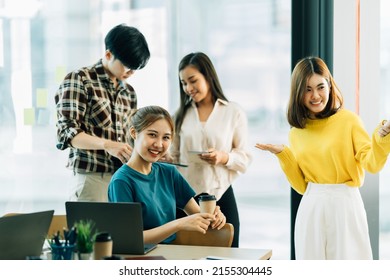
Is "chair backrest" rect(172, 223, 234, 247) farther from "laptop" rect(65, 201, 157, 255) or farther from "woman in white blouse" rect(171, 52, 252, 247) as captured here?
"woman in white blouse" rect(171, 52, 252, 247)

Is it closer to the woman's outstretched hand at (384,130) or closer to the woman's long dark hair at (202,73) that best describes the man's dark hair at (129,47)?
the woman's long dark hair at (202,73)

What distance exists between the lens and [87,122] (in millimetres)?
3299

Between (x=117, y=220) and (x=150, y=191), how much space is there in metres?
0.51

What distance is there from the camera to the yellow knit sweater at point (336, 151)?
3.01m

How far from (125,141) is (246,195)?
3.60 ft

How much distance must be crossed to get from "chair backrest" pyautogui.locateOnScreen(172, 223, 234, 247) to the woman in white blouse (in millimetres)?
653

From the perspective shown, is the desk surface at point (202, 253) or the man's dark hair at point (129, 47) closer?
the desk surface at point (202, 253)

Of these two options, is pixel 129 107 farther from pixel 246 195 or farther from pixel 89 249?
pixel 89 249

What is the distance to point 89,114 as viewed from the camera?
330 centimetres

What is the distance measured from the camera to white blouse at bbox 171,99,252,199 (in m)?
3.44

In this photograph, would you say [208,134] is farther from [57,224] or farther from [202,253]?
[202,253]

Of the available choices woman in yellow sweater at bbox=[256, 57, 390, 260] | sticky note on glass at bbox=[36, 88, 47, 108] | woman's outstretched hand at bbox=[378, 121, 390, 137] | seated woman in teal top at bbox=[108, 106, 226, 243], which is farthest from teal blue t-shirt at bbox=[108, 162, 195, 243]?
sticky note on glass at bbox=[36, 88, 47, 108]

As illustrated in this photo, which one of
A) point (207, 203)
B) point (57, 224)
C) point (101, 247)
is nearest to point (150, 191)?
point (207, 203)

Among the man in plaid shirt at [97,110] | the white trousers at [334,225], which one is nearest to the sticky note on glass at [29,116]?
the man in plaid shirt at [97,110]
